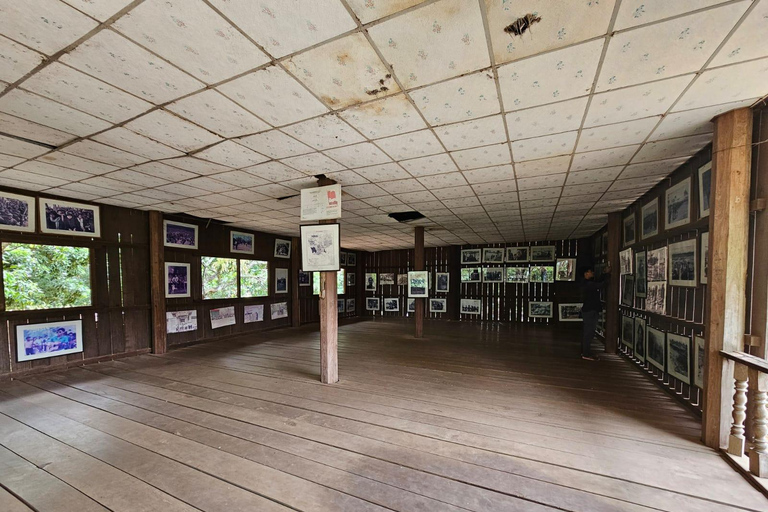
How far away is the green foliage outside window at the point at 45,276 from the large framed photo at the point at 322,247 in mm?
4365

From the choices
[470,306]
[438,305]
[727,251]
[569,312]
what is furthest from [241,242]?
[569,312]

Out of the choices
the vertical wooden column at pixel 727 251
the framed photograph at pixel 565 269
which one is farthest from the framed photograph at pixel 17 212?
the framed photograph at pixel 565 269

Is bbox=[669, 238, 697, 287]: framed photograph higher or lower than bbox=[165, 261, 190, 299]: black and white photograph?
higher

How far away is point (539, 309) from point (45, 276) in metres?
12.3

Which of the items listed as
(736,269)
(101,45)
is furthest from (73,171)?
(736,269)

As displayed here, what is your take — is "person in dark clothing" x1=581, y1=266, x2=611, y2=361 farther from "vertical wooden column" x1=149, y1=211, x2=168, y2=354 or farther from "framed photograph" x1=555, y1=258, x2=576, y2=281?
"vertical wooden column" x1=149, y1=211, x2=168, y2=354

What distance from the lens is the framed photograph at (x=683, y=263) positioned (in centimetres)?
318

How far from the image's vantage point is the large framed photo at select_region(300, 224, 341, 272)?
396cm

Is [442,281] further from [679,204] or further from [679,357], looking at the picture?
[679,204]

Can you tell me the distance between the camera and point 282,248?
30.6ft

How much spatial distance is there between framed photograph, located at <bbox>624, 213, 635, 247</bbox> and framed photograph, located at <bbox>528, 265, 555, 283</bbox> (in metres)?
4.85

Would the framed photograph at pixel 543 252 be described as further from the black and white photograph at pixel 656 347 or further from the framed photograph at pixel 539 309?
the black and white photograph at pixel 656 347

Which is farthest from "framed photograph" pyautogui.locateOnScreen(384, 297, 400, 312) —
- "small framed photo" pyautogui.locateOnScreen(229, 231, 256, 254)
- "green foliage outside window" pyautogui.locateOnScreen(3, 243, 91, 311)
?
"green foliage outside window" pyautogui.locateOnScreen(3, 243, 91, 311)

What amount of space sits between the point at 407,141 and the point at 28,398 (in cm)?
551
